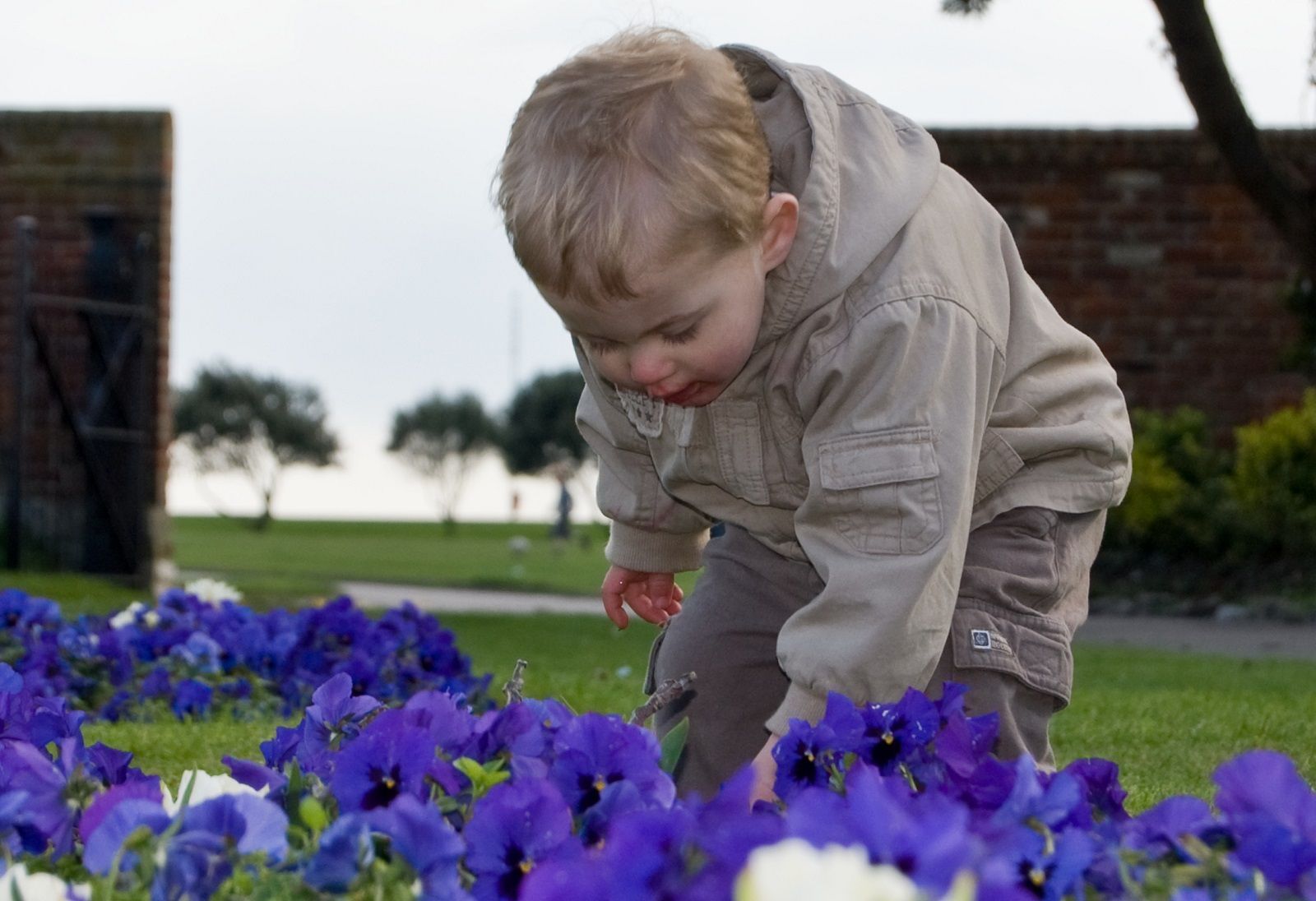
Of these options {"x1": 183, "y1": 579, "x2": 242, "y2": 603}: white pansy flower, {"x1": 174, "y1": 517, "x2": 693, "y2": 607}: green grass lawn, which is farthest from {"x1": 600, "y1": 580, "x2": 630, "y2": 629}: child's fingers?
{"x1": 174, "y1": 517, "x2": 693, "y2": 607}: green grass lawn

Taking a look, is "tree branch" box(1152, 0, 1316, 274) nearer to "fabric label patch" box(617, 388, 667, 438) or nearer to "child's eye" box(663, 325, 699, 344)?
"fabric label patch" box(617, 388, 667, 438)

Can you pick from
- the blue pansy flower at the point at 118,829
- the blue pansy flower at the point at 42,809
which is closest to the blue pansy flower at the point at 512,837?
the blue pansy flower at the point at 118,829

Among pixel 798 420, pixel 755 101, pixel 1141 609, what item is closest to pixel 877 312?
pixel 798 420

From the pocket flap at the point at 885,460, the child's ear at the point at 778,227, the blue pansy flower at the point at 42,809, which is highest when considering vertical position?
the child's ear at the point at 778,227

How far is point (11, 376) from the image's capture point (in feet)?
40.7

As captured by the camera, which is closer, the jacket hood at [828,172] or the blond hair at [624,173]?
the blond hair at [624,173]

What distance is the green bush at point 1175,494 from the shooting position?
1112 cm

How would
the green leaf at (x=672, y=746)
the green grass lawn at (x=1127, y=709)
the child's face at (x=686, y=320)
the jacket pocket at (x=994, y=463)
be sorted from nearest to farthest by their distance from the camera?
1. the green leaf at (x=672, y=746)
2. the child's face at (x=686, y=320)
3. the jacket pocket at (x=994, y=463)
4. the green grass lawn at (x=1127, y=709)

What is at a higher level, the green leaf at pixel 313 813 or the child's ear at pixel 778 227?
the child's ear at pixel 778 227

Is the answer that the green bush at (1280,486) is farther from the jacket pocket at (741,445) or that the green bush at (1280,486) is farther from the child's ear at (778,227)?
the child's ear at (778,227)

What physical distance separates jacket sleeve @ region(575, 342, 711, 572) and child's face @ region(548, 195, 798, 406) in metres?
0.69

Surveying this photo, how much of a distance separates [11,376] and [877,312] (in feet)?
36.7

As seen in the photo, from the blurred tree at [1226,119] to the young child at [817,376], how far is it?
20.3 feet

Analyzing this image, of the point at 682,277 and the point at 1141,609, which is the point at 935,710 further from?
the point at 1141,609
